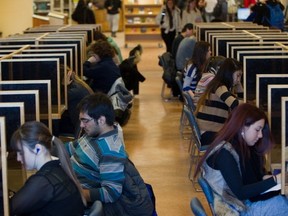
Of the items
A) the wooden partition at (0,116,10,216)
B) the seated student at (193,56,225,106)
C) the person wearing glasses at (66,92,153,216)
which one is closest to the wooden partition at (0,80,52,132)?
the person wearing glasses at (66,92,153,216)

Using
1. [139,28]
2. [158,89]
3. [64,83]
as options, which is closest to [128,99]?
[64,83]

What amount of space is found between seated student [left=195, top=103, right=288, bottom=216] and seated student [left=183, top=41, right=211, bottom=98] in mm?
3911

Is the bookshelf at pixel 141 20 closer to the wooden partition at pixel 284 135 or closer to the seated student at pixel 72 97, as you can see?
the seated student at pixel 72 97

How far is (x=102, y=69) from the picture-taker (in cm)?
850

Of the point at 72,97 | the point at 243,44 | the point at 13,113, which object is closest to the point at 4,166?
the point at 13,113

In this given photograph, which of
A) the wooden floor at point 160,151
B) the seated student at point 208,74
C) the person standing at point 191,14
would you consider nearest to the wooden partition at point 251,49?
the seated student at point 208,74

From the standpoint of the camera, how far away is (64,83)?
702 cm

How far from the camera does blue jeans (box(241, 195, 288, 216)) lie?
4207 millimetres

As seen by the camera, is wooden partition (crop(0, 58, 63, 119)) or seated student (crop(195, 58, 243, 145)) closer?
seated student (crop(195, 58, 243, 145))

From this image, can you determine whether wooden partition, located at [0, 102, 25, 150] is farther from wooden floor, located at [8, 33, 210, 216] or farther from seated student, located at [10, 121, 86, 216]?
seated student, located at [10, 121, 86, 216]

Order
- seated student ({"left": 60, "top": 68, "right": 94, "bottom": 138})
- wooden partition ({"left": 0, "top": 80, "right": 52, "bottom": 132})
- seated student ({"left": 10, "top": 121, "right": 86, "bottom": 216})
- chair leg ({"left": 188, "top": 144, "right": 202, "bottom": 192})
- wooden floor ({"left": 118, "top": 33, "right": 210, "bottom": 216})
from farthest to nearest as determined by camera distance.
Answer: seated student ({"left": 60, "top": 68, "right": 94, "bottom": 138}), chair leg ({"left": 188, "top": 144, "right": 202, "bottom": 192}), wooden floor ({"left": 118, "top": 33, "right": 210, "bottom": 216}), wooden partition ({"left": 0, "top": 80, "right": 52, "bottom": 132}), seated student ({"left": 10, "top": 121, "right": 86, "bottom": 216})

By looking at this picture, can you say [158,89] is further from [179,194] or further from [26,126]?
[26,126]

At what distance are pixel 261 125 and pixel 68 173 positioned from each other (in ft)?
3.57

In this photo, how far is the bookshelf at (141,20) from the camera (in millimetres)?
22641
